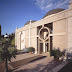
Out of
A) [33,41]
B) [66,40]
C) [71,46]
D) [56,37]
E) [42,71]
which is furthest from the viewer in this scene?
[33,41]

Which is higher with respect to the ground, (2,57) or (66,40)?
(66,40)

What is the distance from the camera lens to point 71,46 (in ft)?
29.8

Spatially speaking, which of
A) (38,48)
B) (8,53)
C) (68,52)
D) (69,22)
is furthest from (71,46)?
(8,53)

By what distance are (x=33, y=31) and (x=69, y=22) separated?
9.69 meters

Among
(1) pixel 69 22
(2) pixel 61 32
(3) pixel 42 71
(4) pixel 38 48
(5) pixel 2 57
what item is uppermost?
(1) pixel 69 22

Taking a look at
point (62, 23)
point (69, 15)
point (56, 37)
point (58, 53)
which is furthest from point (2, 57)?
point (69, 15)

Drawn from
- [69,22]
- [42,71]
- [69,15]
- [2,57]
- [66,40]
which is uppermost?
[69,15]

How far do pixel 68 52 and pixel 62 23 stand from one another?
542 centimetres

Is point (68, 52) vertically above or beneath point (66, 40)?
beneath

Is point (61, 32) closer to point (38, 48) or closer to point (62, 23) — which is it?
point (62, 23)

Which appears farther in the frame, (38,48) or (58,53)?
(38,48)

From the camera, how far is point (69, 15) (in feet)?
31.2

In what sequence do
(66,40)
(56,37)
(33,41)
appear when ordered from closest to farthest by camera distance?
(66,40) → (56,37) → (33,41)

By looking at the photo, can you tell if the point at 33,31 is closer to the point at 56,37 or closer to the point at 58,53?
the point at 56,37
